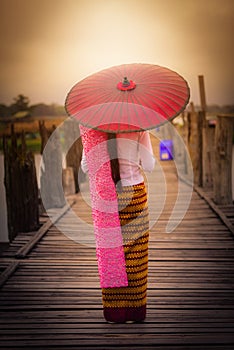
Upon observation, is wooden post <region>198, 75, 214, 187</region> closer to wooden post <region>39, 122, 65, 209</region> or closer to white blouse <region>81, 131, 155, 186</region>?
wooden post <region>39, 122, 65, 209</region>

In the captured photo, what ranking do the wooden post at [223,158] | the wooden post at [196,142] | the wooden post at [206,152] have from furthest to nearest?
the wooden post at [196,142]
the wooden post at [206,152]
the wooden post at [223,158]

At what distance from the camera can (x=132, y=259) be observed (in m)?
2.85

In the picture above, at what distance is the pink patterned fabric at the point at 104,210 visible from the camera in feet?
8.79

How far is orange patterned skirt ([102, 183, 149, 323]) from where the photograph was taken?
2.75 m

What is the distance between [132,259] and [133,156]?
22.7 inches

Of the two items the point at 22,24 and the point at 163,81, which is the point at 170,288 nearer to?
the point at 163,81

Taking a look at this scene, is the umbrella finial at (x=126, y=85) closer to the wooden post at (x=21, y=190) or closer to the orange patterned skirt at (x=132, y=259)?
the orange patterned skirt at (x=132, y=259)

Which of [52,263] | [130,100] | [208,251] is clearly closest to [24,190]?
[52,263]

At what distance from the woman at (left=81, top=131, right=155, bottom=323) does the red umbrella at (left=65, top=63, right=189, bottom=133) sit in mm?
179

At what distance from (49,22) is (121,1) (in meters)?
2.38

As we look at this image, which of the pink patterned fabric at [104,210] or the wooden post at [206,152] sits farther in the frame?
the wooden post at [206,152]

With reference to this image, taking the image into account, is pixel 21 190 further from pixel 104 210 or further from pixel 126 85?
pixel 126 85

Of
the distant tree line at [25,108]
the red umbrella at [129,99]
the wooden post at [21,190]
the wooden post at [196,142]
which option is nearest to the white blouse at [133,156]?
the red umbrella at [129,99]

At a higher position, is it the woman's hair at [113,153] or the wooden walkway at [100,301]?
the woman's hair at [113,153]
